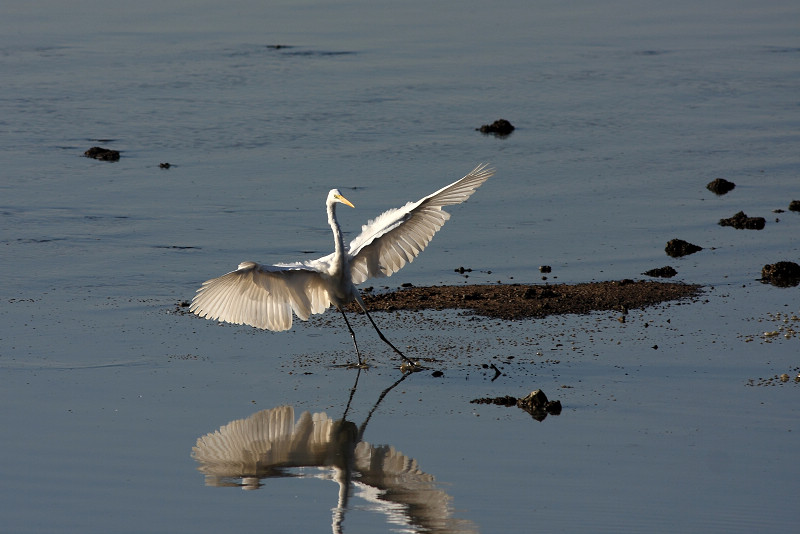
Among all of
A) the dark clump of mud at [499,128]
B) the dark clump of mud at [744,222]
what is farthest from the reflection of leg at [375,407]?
the dark clump of mud at [499,128]

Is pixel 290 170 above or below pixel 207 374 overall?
above

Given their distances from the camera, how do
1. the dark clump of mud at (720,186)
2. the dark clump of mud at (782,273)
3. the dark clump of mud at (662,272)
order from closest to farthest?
the dark clump of mud at (782,273) < the dark clump of mud at (662,272) < the dark clump of mud at (720,186)

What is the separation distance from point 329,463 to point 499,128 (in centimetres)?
1173

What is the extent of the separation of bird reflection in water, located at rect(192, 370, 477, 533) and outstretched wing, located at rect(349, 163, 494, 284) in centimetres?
185

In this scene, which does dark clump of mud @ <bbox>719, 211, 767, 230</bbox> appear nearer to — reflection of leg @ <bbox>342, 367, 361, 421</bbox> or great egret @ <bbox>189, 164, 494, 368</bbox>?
great egret @ <bbox>189, 164, 494, 368</bbox>

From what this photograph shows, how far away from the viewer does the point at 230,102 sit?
20.8m

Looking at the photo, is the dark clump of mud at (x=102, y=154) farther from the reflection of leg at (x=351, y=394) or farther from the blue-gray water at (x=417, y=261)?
the reflection of leg at (x=351, y=394)

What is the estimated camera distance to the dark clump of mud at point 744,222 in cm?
1366

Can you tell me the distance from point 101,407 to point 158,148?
9.77 metres

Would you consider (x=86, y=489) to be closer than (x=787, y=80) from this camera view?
Yes

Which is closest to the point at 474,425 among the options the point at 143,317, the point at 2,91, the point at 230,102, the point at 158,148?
the point at 143,317

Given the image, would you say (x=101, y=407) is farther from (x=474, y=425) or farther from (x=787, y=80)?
(x=787, y=80)

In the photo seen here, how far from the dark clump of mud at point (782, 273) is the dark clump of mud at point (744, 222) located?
189cm

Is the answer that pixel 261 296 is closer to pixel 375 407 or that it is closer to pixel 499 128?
pixel 375 407
